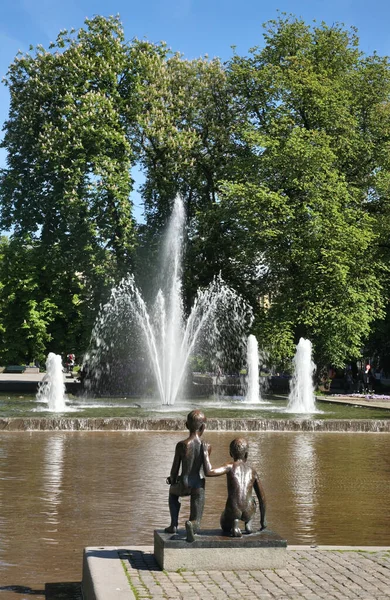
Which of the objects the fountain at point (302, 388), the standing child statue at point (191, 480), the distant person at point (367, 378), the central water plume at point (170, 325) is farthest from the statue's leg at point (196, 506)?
the distant person at point (367, 378)

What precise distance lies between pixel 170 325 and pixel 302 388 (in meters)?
7.81

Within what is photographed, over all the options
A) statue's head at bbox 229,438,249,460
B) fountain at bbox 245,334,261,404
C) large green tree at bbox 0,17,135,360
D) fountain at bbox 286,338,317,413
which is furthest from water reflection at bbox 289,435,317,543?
large green tree at bbox 0,17,135,360

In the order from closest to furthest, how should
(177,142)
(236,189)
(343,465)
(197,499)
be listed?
(197,499) → (343,465) → (236,189) → (177,142)

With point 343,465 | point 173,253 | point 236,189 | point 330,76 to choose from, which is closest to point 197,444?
point 343,465

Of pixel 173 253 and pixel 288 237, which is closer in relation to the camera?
pixel 288 237

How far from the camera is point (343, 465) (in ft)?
55.7

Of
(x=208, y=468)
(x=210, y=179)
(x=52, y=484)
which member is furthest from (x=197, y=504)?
(x=210, y=179)

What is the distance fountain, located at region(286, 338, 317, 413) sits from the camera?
31.7 m

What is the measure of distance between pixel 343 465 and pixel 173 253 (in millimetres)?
26007

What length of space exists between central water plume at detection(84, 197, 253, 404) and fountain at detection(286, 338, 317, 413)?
15.7 ft

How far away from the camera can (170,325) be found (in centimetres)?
3841

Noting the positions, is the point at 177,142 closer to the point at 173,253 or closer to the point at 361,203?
the point at 173,253

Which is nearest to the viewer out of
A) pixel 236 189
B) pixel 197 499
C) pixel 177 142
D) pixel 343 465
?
pixel 197 499

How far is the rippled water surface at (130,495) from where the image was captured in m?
9.48
